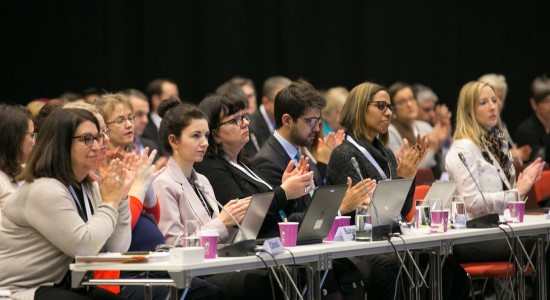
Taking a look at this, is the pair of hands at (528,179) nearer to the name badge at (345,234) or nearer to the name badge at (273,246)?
the name badge at (345,234)

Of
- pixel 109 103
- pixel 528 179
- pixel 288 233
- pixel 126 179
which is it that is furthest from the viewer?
pixel 528 179

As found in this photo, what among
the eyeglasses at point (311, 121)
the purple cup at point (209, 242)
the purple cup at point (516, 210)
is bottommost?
the purple cup at point (516, 210)

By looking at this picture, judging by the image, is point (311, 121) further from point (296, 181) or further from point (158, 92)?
point (158, 92)

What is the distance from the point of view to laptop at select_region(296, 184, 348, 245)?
4.70 meters

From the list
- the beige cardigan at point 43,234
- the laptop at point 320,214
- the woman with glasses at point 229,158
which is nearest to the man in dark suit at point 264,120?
the woman with glasses at point 229,158

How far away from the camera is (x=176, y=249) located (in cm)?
404

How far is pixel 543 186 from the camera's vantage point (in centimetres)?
764

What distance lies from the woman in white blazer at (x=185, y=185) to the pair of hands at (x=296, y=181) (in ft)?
1.01

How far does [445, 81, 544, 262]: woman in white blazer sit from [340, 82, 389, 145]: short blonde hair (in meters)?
0.65

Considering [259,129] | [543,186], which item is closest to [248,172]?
[543,186]

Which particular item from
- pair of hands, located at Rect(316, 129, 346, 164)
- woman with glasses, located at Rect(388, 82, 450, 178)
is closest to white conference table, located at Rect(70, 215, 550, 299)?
pair of hands, located at Rect(316, 129, 346, 164)

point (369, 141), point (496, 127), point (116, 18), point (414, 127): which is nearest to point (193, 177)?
point (369, 141)

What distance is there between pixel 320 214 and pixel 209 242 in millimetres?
744

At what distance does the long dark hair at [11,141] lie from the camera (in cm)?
480
